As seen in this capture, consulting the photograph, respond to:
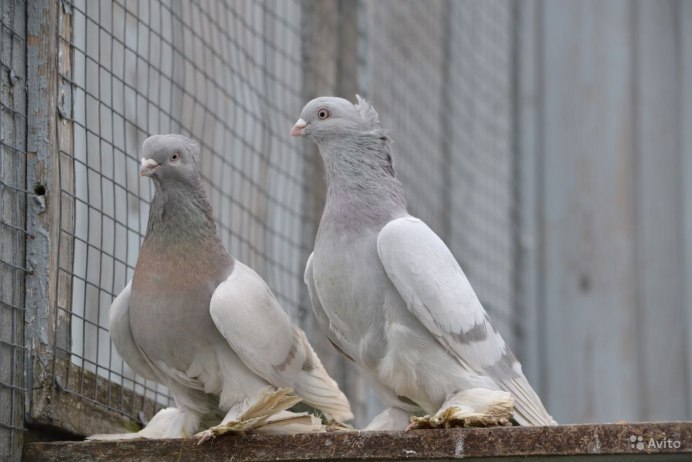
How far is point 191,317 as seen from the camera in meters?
5.01

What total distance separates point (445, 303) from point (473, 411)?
41 cm

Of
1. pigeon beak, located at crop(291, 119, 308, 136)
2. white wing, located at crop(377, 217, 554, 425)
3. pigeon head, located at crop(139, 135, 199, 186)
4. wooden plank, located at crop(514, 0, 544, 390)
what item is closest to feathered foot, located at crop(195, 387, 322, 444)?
white wing, located at crop(377, 217, 554, 425)

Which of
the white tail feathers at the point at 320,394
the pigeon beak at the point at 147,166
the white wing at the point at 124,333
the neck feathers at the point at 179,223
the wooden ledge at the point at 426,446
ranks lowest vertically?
the wooden ledge at the point at 426,446

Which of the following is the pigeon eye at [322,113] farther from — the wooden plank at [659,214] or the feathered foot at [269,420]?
the wooden plank at [659,214]

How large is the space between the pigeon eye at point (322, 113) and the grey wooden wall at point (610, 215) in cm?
376

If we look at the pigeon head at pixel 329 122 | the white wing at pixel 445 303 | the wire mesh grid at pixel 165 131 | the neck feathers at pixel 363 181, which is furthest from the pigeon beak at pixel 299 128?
the wire mesh grid at pixel 165 131

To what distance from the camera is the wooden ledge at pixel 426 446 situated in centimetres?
415

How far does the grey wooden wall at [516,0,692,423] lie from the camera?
8.57 metres

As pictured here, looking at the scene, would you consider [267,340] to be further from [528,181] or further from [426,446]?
[528,181]

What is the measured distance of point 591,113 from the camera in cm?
888

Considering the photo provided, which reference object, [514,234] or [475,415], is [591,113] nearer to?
[514,234]

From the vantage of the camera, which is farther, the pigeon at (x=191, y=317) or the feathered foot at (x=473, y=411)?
the pigeon at (x=191, y=317)

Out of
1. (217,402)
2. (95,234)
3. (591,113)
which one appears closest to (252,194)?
(95,234)

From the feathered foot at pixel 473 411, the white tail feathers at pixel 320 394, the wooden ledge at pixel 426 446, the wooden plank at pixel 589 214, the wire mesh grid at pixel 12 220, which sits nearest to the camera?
the wooden ledge at pixel 426 446
